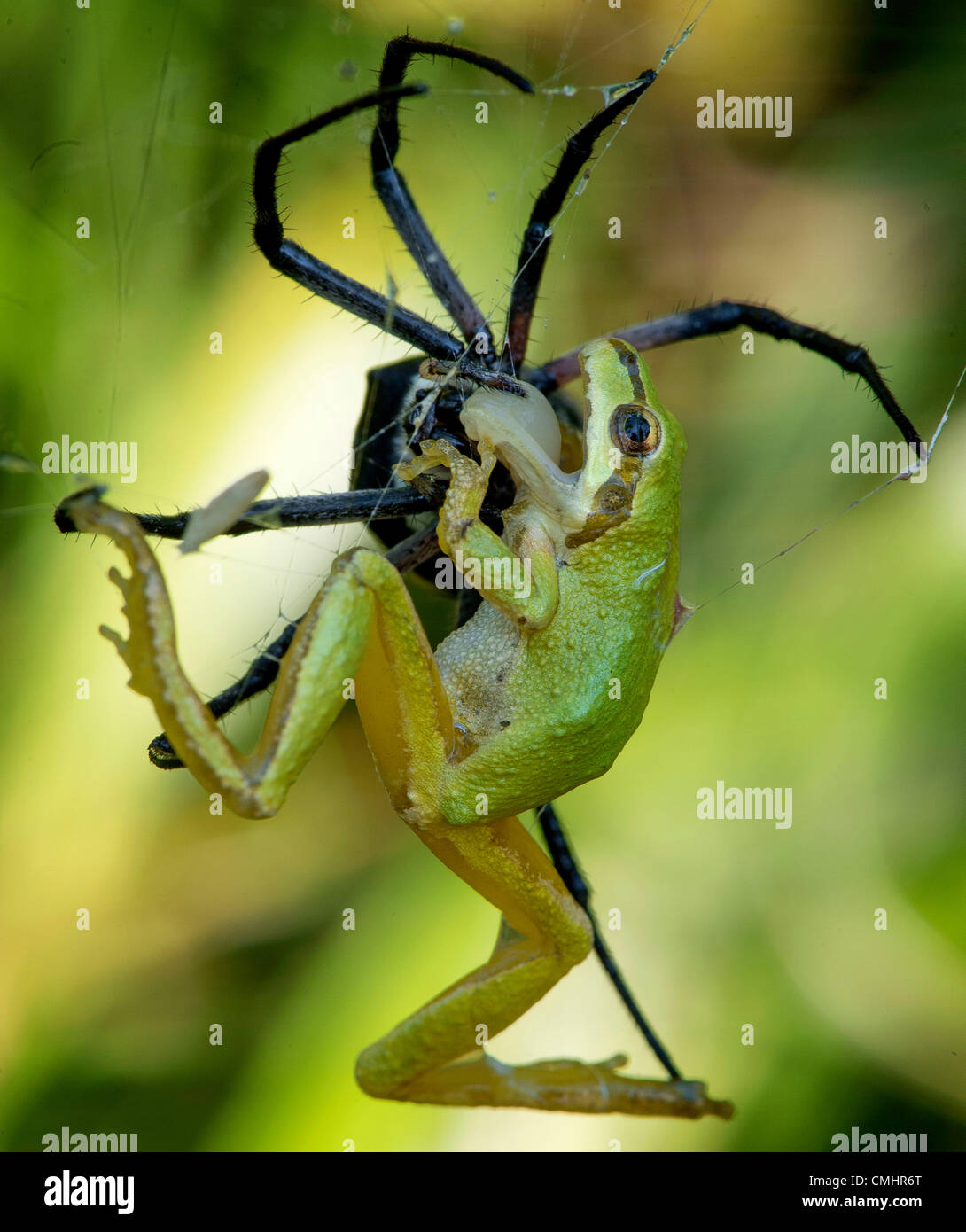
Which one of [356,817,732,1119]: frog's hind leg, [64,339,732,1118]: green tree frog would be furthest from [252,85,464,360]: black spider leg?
[356,817,732,1119]: frog's hind leg

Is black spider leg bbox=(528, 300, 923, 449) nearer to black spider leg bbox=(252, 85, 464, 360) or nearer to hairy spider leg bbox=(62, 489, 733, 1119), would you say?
black spider leg bbox=(252, 85, 464, 360)

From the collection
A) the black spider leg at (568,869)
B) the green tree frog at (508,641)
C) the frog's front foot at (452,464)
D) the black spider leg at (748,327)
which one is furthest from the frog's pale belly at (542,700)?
the black spider leg at (748,327)

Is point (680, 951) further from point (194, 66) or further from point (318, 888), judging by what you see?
point (194, 66)

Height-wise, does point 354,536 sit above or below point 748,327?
below

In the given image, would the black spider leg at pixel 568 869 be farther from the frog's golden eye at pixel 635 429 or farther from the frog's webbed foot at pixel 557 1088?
the frog's golden eye at pixel 635 429

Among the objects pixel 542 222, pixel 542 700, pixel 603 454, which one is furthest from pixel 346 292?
pixel 542 700

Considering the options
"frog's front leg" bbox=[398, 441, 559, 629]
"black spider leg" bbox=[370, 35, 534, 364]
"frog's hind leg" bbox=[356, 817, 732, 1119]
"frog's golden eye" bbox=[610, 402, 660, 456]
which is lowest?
"frog's hind leg" bbox=[356, 817, 732, 1119]

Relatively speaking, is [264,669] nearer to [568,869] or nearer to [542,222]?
[568,869]

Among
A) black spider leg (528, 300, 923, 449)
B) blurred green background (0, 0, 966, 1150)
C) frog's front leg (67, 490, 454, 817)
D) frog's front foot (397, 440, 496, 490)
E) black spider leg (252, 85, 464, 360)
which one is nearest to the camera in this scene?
frog's front leg (67, 490, 454, 817)
